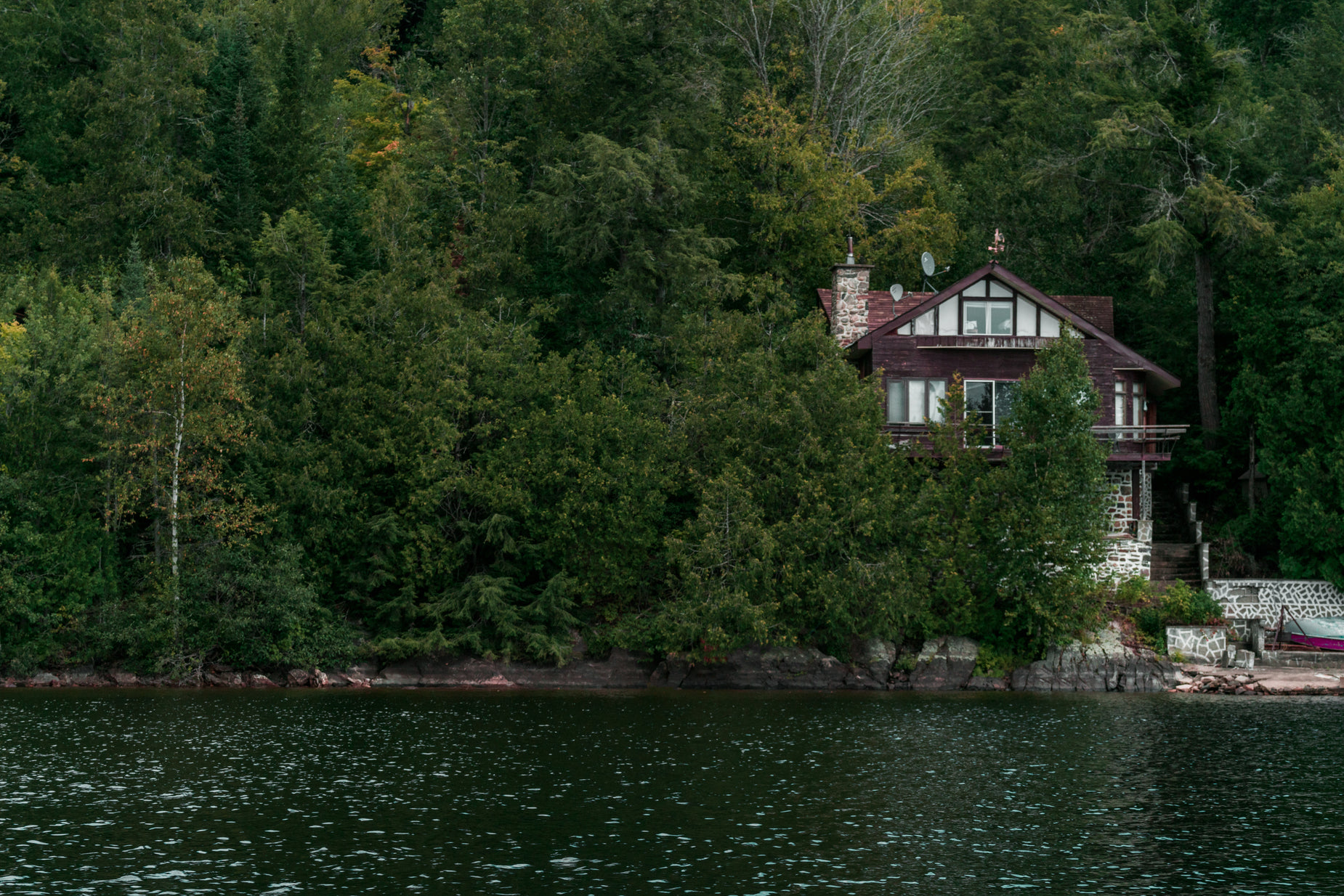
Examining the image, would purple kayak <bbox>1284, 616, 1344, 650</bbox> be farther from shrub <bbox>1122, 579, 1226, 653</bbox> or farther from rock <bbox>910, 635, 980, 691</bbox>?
rock <bbox>910, 635, 980, 691</bbox>

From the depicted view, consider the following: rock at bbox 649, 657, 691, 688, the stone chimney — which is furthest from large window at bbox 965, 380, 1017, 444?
rock at bbox 649, 657, 691, 688

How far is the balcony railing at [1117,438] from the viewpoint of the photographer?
48.7 metres

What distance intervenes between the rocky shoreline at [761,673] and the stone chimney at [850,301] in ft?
45.3

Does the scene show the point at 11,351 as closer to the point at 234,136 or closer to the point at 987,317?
the point at 234,136

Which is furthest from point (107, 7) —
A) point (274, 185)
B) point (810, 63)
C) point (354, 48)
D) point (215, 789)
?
point (215, 789)

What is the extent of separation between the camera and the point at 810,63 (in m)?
64.4

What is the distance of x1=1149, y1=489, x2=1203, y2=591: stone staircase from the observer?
49.7 meters

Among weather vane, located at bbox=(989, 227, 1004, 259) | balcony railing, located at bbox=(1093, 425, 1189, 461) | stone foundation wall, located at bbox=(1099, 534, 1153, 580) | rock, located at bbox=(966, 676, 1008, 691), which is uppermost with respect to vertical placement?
weather vane, located at bbox=(989, 227, 1004, 259)

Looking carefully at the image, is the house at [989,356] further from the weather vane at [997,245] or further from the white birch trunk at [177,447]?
the white birch trunk at [177,447]

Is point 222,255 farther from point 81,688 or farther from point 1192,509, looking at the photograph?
point 1192,509

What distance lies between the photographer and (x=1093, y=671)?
147ft

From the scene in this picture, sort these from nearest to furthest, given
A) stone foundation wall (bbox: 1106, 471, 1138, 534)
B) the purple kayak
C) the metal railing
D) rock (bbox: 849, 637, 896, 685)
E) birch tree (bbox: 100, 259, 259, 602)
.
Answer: birch tree (bbox: 100, 259, 259, 602) < rock (bbox: 849, 637, 896, 685) < the purple kayak < the metal railing < stone foundation wall (bbox: 1106, 471, 1138, 534)

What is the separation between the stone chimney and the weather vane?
6.74 metres

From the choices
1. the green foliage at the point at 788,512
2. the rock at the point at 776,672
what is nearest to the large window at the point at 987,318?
the green foliage at the point at 788,512
